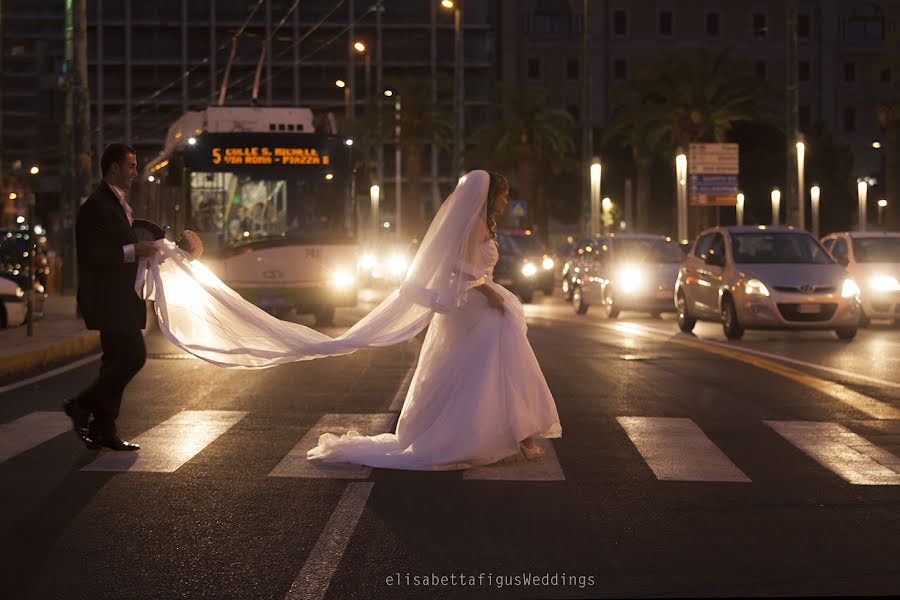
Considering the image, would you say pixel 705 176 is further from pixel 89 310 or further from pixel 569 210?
pixel 569 210

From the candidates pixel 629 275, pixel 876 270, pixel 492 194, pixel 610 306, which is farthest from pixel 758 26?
pixel 492 194

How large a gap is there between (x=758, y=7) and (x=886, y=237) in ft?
314

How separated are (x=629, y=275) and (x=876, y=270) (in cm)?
495

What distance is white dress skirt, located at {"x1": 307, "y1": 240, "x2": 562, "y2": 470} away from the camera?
33.0 feet

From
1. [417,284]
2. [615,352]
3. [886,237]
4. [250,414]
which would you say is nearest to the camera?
[417,284]

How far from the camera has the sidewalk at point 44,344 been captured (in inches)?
715

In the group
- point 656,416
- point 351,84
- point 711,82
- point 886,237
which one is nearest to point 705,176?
point 711,82

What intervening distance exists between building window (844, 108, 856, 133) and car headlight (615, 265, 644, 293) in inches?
3772

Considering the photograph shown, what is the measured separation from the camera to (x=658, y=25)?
4830 inches

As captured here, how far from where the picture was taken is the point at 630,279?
31.8m

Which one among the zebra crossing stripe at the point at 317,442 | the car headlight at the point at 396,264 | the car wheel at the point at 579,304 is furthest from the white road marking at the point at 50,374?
the car headlight at the point at 396,264

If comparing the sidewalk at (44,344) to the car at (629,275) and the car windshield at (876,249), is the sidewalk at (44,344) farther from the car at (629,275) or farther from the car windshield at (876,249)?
the car windshield at (876,249)

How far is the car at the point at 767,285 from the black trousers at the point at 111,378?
15.0m

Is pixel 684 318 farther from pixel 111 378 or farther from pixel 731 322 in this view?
pixel 111 378
